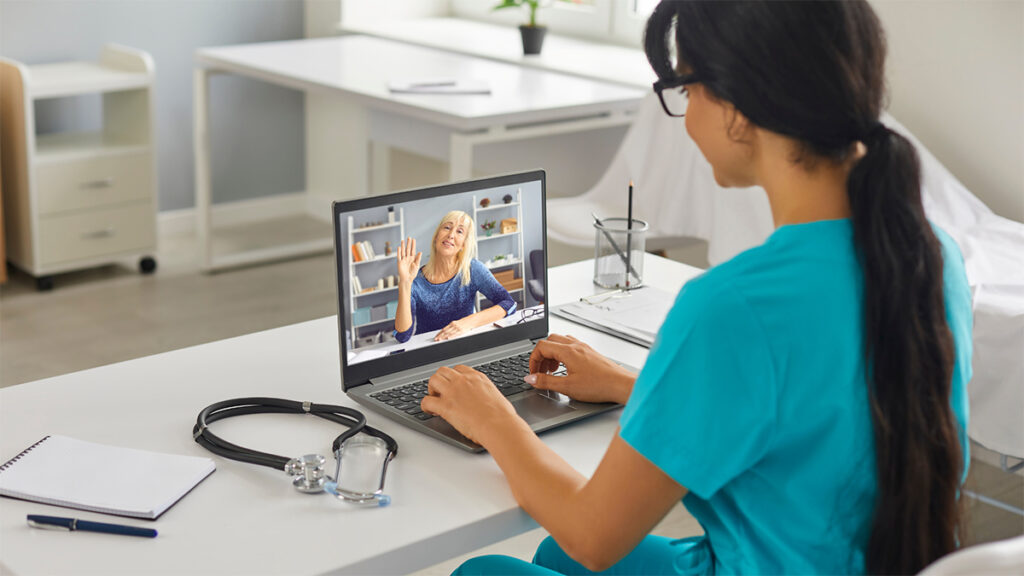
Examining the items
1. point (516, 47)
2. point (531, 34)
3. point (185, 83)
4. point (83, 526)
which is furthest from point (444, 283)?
point (185, 83)

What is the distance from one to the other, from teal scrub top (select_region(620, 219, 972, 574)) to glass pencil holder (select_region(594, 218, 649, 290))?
2.66ft

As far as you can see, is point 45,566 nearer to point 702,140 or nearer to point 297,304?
point 702,140

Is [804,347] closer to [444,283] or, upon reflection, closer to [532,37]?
[444,283]

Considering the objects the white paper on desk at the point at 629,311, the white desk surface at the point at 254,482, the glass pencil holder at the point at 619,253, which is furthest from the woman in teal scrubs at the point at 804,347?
the glass pencil holder at the point at 619,253

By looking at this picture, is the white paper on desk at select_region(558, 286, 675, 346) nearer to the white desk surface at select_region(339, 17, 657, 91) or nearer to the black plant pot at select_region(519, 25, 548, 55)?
the white desk surface at select_region(339, 17, 657, 91)

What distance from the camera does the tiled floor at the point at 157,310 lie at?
3197mm

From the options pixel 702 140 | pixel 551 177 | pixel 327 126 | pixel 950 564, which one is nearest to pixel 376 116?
pixel 551 177

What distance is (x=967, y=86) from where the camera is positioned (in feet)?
9.53

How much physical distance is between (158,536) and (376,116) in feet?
8.99

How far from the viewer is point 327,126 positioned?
468 cm

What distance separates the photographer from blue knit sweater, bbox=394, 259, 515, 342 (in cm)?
136

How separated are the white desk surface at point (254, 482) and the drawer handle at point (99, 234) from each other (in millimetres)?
2497

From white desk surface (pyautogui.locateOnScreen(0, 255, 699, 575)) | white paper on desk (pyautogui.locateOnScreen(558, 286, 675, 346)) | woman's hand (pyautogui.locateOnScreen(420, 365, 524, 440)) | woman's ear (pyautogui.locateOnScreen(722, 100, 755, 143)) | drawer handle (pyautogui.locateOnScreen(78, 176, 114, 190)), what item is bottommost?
drawer handle (pyautogui.locateOnScreen(78, 176, 114, 190))

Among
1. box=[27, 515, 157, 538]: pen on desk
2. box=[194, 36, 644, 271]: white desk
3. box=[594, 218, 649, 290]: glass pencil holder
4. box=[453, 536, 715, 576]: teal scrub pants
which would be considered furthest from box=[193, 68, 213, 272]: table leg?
box=[27, 515, 157, 538]: pen on desk
